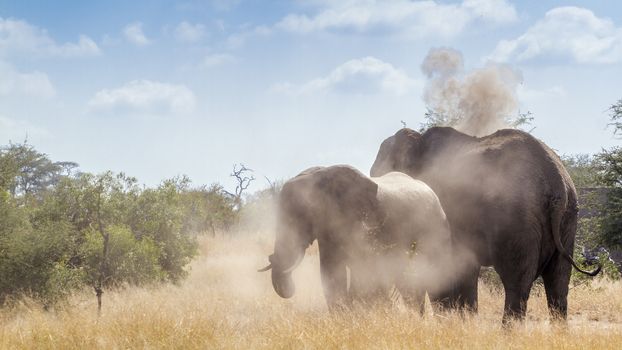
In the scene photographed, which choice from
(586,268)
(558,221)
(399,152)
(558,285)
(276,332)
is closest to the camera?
(276,332)

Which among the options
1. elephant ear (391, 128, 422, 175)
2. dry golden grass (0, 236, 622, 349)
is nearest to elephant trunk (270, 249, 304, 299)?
dry golden grass (0, 236, 622, 349)

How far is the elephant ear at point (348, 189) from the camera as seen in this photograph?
8.24 m

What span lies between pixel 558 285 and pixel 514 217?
1140 millimetres

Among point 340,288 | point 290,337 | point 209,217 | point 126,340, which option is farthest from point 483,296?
point 209,217

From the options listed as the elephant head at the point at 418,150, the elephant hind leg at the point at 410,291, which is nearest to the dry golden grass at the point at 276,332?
the elephant hind leg at the point at 410,291

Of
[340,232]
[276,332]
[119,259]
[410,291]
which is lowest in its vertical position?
[276,332]

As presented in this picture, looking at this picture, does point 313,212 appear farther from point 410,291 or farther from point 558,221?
point 558,221

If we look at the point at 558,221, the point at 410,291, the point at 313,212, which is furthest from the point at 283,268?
the point at 558,221

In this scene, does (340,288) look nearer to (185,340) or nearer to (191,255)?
(185,340)

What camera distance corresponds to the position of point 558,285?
31.0 feet

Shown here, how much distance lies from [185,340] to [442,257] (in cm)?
421

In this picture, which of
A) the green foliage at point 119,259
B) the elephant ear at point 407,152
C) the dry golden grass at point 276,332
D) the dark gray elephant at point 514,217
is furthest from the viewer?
the green foliage at point 119,259

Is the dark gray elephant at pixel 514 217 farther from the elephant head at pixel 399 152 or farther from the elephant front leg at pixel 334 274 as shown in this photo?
the elephant front leg at pixel 334 274

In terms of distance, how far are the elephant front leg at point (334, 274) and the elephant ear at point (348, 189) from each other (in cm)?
50
